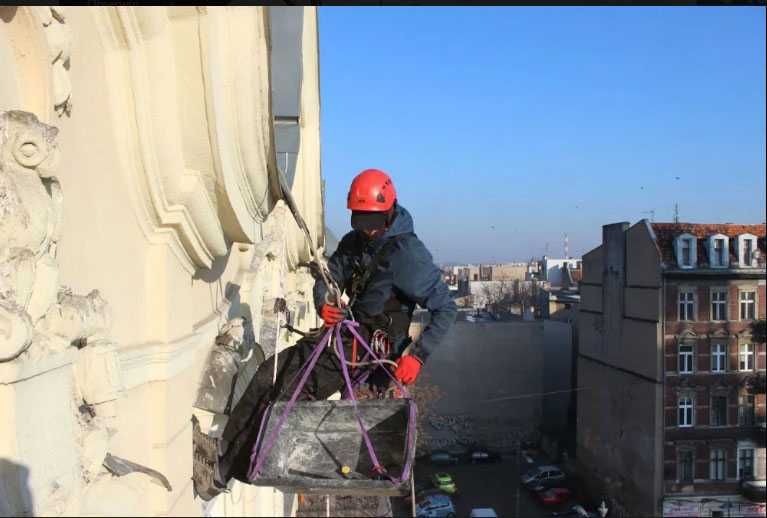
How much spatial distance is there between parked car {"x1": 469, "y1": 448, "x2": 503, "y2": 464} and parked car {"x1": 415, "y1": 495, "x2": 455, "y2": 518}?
5426mm

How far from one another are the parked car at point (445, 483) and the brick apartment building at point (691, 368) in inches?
212

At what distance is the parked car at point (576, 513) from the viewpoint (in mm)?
20372

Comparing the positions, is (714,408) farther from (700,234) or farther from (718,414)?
(700,234)

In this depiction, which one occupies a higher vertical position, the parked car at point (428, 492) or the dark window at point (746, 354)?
the dark window at point (746, 354)

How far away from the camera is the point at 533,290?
29.3 m

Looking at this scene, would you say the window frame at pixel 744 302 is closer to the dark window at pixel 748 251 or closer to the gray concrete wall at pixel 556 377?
the dark window at pixel 748 251

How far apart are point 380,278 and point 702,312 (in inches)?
744

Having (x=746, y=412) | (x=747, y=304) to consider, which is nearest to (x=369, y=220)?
(x=747, y=304)

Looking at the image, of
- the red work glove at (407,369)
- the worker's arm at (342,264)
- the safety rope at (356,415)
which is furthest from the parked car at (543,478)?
the safety rope at (356,415)

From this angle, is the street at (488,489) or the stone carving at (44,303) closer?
the stone carving at (44,303)

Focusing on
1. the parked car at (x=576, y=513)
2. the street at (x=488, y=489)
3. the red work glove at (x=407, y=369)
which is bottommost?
the street at (x=488, y=489)

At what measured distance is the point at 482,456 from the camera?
27.5 metres

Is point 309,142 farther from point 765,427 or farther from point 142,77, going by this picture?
point 765,427

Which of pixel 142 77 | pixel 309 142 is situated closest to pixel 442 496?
pixel 309 142
